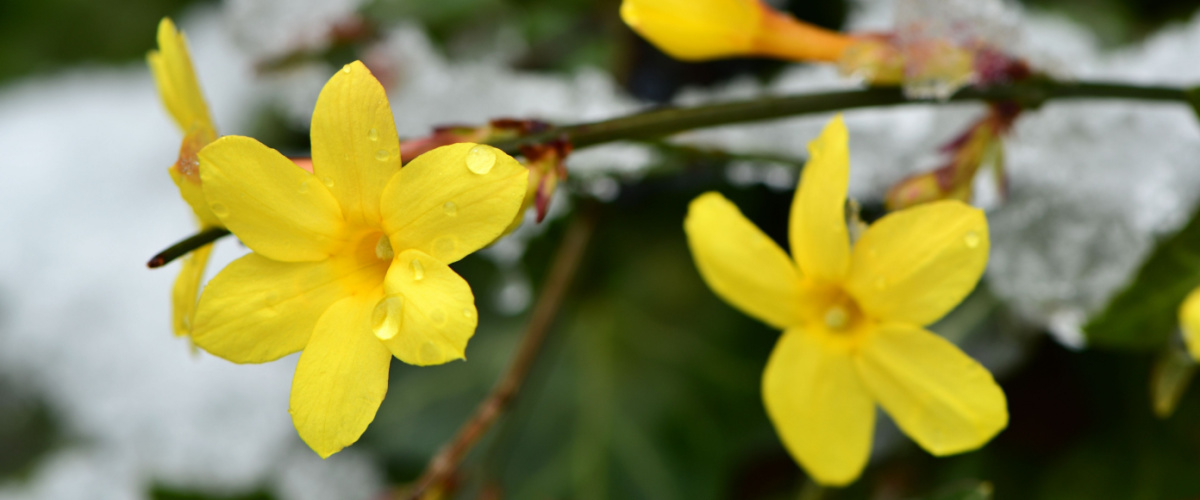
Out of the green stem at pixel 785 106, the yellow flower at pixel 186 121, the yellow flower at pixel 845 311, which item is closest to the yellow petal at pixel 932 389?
the yellow flower at pixel 845 311

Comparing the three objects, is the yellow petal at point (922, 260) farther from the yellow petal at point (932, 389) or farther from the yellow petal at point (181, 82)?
the yellow petal at point (181, 82)

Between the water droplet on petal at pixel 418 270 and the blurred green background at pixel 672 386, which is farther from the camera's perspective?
the blurred green background at pixel 672 386

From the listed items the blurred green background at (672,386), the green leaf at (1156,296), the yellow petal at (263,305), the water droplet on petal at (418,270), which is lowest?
the blurred green background at (672,386)

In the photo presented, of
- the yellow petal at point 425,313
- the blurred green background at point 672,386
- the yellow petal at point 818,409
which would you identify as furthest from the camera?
the blurred green background at point 672,386

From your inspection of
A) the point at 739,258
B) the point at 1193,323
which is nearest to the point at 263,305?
the point at 739,258

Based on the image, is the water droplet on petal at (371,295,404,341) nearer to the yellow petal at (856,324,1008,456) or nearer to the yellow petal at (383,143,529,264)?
the yellow petal at (383,143,529,264)

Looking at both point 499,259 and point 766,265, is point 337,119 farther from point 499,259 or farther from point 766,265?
point 499,259
